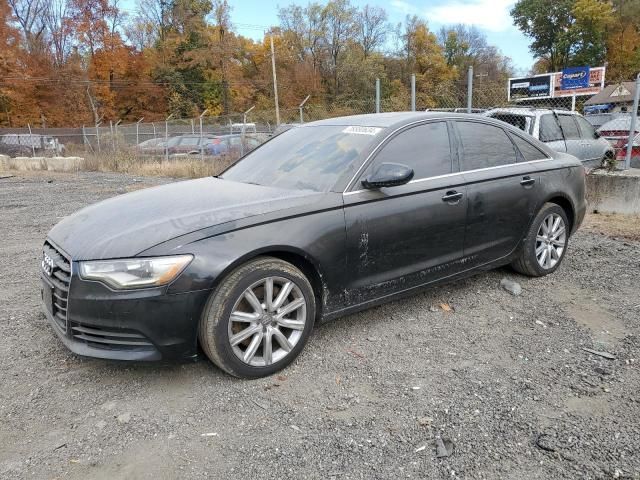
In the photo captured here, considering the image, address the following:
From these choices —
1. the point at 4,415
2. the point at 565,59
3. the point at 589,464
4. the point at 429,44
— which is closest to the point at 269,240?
the point at 4,415

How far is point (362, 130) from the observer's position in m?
3.87

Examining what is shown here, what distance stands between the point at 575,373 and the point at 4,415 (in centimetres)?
325

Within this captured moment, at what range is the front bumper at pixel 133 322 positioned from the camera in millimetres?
2721

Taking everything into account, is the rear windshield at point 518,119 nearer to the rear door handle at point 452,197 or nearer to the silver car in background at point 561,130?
the silver car in background at point 561,130

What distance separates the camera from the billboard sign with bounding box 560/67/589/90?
1828 inches

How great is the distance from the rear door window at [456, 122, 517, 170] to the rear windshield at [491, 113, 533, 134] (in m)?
4.31

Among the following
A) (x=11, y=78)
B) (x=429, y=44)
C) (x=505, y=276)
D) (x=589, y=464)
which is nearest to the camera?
(x=589, y=464)

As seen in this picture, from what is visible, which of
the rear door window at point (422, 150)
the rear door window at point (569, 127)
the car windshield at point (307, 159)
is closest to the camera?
the car windshield at point (307, 159)

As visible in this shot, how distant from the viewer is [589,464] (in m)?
2.30

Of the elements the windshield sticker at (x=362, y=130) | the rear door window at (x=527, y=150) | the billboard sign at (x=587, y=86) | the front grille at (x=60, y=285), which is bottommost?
the front grille at (x=60, y=285)

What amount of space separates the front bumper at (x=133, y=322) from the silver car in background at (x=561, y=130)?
662 centimetres

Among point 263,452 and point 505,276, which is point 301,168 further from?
point 505,276

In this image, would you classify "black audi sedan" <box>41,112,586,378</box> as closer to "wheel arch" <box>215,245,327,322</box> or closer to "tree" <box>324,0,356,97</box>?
"wheel arch" <box>215,245,327,322</box>

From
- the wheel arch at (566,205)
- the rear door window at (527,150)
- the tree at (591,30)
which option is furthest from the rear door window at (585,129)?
the tree at (591,30)
